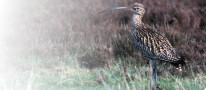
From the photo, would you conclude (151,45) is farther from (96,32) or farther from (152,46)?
(96,32)

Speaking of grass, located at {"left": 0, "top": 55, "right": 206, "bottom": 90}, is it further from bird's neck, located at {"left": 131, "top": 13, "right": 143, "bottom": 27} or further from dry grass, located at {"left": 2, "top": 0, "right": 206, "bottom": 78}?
bird's neck, located at {"left": 131, "top": 13, "right": 143, "bottom": 27}

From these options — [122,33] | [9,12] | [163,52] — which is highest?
[163,52]

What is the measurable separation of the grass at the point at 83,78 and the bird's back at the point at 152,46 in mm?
356

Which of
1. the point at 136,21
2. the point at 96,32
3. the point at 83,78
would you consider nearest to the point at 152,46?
the point at 136,21

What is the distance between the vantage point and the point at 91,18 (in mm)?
11523

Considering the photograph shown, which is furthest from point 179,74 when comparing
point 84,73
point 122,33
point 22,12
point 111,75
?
point 22,12

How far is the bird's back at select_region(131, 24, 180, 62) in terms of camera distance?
5.09 meters

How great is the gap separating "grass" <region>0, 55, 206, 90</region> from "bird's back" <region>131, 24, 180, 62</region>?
356 millimetres

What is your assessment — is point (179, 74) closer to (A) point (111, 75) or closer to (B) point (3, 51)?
(A) point (111, 75)

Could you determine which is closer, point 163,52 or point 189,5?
point 163,52

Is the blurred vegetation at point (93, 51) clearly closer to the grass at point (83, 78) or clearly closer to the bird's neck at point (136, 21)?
the grass at point (83, 78)

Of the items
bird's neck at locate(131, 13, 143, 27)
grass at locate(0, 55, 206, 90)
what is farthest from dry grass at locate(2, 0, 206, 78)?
bird's neck at locate(131, 13, 143, 27)

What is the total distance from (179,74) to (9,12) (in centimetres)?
1046

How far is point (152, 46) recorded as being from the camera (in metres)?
5.15
